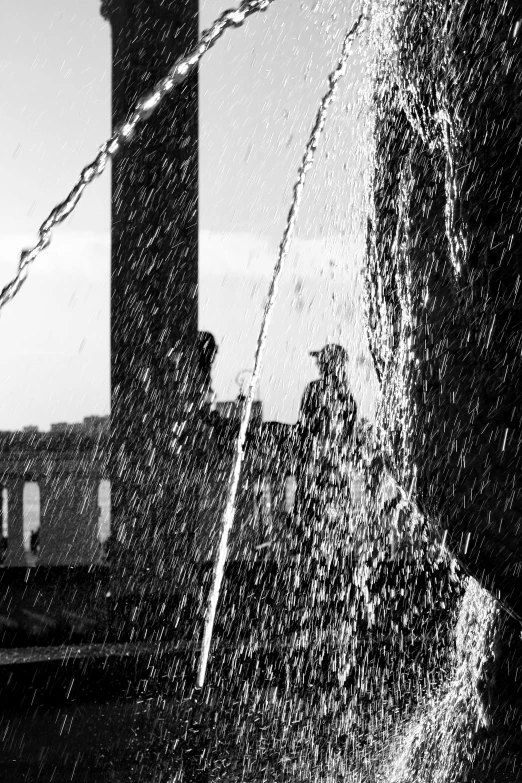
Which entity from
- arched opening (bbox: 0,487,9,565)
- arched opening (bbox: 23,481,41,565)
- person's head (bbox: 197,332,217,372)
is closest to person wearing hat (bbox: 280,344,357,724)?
person's head (bbox: 197,332,217,372)

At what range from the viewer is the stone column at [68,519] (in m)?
6.71

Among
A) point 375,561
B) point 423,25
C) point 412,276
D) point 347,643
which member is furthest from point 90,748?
point 375,561

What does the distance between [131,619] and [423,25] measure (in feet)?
13.0

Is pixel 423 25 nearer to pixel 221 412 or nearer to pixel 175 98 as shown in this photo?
pixel 175 98

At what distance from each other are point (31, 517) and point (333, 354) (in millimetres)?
3064

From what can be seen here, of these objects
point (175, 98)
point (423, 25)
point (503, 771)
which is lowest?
point (503, 771)

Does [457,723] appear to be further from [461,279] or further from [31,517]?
[31,517]

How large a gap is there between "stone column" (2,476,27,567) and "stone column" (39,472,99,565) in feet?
0.48

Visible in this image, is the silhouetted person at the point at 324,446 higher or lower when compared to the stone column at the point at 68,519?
higher

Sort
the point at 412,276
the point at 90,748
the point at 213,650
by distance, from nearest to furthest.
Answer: the point at 412,276 < the point at 90,748 < the point at 213,650

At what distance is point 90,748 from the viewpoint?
284 cm

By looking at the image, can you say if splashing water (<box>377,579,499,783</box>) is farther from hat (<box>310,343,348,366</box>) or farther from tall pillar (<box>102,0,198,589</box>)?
tall pillar (<box>102,0,198,589</box>)

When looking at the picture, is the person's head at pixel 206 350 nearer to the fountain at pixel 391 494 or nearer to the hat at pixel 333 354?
the fountain at pixel 391 494

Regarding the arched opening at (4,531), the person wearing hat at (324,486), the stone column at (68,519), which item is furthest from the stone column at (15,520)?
the person wearing hat at (324,486)
